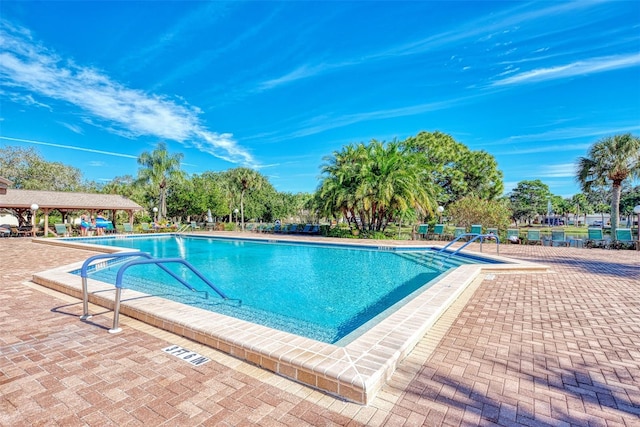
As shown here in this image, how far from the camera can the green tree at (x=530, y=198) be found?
5869 cm

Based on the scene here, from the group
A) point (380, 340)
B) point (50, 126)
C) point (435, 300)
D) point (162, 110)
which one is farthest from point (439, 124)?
point (50, 126)

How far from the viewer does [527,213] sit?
194 feet

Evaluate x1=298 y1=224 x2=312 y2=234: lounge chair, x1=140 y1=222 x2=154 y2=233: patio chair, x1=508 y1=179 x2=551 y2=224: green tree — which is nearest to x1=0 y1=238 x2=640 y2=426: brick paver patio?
x1=298 y1=224 x2=312 y2=234: lounge chair

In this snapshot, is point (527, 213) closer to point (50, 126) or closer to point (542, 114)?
point (542, 114)

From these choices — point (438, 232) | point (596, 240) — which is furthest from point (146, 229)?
point (596, 240)

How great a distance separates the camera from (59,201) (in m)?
23.8

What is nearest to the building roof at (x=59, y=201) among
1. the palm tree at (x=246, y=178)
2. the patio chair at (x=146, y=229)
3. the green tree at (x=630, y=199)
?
the patio chair at (x=146, y=229)

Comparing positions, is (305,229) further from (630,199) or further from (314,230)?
(630,199)

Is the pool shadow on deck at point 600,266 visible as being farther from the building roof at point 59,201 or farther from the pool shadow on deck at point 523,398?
the building roof at point 59,201

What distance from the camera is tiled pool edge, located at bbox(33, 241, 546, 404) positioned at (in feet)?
8.33

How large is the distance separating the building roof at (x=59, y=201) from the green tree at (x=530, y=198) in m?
62.2

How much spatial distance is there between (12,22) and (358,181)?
64.8ft

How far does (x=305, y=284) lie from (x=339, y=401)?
574cm

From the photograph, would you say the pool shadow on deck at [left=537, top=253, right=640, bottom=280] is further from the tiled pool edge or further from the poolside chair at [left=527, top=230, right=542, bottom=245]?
the tiled pool edge
